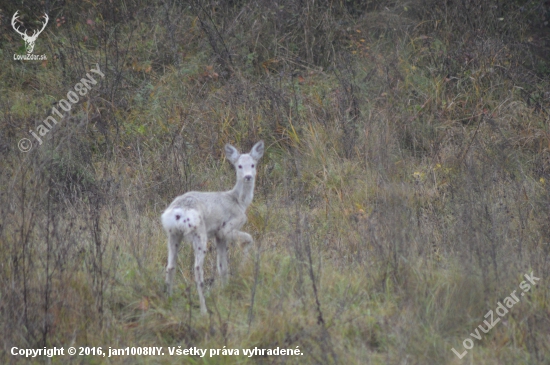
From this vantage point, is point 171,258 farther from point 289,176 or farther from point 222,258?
point 289,176

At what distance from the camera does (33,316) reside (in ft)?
17.2

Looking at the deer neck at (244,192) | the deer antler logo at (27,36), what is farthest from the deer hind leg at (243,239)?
the deer antler logo at (27,36)

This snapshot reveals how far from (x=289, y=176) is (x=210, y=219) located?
2.97 meters

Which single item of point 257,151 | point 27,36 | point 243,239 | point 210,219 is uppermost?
point 27,36

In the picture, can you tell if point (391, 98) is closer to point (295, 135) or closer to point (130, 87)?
point (295, 135)

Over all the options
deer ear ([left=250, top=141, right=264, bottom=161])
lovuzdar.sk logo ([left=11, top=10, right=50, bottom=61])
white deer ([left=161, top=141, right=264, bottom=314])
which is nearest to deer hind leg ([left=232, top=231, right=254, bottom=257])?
white deer ([left=161, top=141, right=264, bottom=314])

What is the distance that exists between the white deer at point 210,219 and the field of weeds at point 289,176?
0.19 m

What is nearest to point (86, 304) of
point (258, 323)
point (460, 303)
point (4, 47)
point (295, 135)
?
point (258, 323)

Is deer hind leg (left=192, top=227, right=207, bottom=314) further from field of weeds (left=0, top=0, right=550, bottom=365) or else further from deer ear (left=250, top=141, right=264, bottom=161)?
deer ear (left=250, top=141, right=264, bottom=161)

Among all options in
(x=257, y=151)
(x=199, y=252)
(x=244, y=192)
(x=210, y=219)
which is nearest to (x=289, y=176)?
(x=257, y=151)

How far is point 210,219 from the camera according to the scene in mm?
6207

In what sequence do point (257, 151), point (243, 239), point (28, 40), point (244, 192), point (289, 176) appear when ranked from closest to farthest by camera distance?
point (243, 239), point (244, 192), point (257, 151), point (289, 176), point (28, 40)

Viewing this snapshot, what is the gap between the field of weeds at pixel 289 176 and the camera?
5.31 metres

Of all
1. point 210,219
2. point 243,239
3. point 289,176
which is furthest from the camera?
point 289,176
